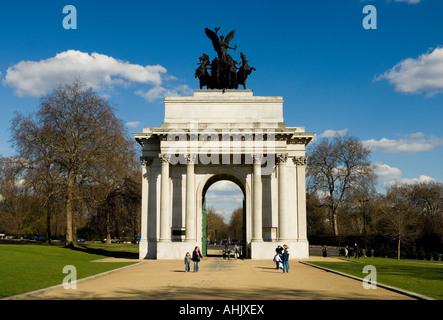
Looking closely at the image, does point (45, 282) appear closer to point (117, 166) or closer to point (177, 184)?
point (177, 184)

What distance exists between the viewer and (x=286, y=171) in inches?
1641

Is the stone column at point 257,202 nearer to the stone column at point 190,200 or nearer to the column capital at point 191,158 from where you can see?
the stone column at point 190,200

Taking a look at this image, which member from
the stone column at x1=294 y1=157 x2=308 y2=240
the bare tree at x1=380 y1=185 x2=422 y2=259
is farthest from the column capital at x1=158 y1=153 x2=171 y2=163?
the bare tree at x1=380 y1=185 x2=422 y2=259

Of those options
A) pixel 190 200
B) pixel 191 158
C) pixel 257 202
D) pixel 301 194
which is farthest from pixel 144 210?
pixel 301 194

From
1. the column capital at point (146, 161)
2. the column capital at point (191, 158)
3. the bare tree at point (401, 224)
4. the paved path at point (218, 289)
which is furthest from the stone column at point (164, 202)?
the bare tree at point (401, 224)

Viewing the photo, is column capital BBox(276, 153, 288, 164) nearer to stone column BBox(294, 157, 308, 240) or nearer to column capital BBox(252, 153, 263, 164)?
column capital BBox(252, 153, 263, 164)

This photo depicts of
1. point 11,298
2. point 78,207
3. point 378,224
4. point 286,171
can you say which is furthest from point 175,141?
point 378,224

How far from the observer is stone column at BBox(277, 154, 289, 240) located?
3956cm

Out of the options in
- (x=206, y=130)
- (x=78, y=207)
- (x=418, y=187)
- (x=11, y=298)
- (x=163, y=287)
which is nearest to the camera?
(x=11, y=298)

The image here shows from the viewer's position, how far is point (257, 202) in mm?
39219

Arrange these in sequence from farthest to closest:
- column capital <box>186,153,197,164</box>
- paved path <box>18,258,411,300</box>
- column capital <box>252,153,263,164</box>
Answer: column capital <box>186,153,197,164</box> → column capital <box>252,153,263,164</box> → paved path <box>18,258,411,300</box>

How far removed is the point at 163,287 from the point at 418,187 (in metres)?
75.9

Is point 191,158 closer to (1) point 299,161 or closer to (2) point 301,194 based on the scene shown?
(1) point 299,161

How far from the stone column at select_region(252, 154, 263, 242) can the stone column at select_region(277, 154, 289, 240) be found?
1719 mm
